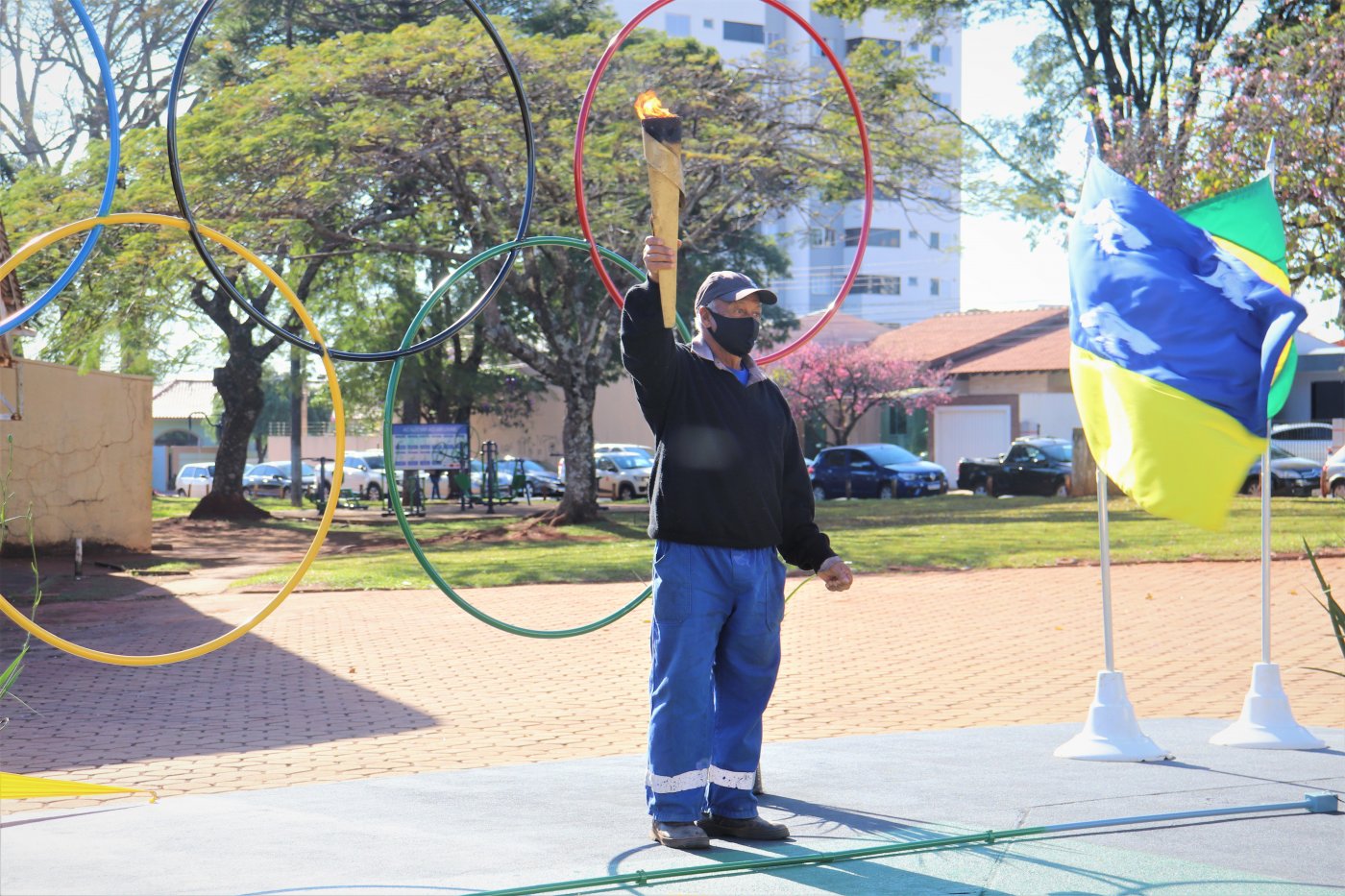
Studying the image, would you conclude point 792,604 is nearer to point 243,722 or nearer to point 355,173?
point 243,722

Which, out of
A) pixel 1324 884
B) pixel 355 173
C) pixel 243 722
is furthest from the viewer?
pixel 355 173

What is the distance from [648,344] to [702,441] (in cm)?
44

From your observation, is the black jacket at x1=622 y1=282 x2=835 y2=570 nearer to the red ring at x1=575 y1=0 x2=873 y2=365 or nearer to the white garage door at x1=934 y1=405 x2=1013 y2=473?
the red ring at x1=575 y1=0 x2=873 y2=365

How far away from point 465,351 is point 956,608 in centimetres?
3023

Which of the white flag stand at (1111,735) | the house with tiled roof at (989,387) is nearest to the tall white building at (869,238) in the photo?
the house with tiled roof at (989,387)

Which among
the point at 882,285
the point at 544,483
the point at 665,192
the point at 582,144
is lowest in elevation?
the point at 544,483

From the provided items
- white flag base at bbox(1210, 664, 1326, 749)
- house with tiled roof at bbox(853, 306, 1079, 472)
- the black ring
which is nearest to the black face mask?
the black ring

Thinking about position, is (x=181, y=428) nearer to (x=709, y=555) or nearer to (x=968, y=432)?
(x=968, y=432)

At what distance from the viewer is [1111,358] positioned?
6043 millimetres

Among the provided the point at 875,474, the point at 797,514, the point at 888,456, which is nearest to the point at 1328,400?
the point at 888,456

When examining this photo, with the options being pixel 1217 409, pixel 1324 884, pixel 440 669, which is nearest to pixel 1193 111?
pixel 440 669

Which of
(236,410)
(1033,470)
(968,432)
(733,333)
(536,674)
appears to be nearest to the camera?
(733,333)

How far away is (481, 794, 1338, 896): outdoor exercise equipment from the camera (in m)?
4.26

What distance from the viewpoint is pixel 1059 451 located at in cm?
3384
